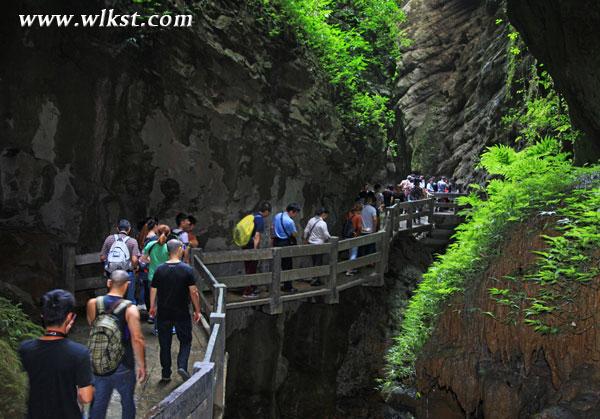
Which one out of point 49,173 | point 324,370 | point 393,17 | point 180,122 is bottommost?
point 324,370

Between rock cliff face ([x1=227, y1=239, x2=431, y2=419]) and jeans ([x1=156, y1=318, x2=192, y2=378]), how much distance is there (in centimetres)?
815

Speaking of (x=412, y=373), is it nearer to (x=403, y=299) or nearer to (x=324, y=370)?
(x=324, y=370)

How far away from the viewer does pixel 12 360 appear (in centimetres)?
627

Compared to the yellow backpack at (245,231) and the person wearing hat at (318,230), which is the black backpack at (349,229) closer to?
the person wearing hat at (318,230)

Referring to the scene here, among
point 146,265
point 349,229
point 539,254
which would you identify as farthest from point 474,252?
point 349,229

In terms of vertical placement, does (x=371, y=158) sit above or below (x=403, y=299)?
above

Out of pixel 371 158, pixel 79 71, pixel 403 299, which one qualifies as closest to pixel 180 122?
pixel 79 71

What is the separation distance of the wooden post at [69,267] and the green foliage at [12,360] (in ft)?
6.87

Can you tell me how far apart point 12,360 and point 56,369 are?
2.63 m

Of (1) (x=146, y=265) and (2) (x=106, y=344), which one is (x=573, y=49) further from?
(2) (x=106, y=344)

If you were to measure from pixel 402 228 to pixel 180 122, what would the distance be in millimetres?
9873

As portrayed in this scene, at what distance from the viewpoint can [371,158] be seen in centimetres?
1967

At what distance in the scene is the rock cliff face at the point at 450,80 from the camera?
30709 mm

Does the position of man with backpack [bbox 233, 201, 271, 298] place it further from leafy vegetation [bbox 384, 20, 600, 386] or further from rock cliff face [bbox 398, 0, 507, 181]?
rock cliff face [bbox 398, 0, 507, 181]
